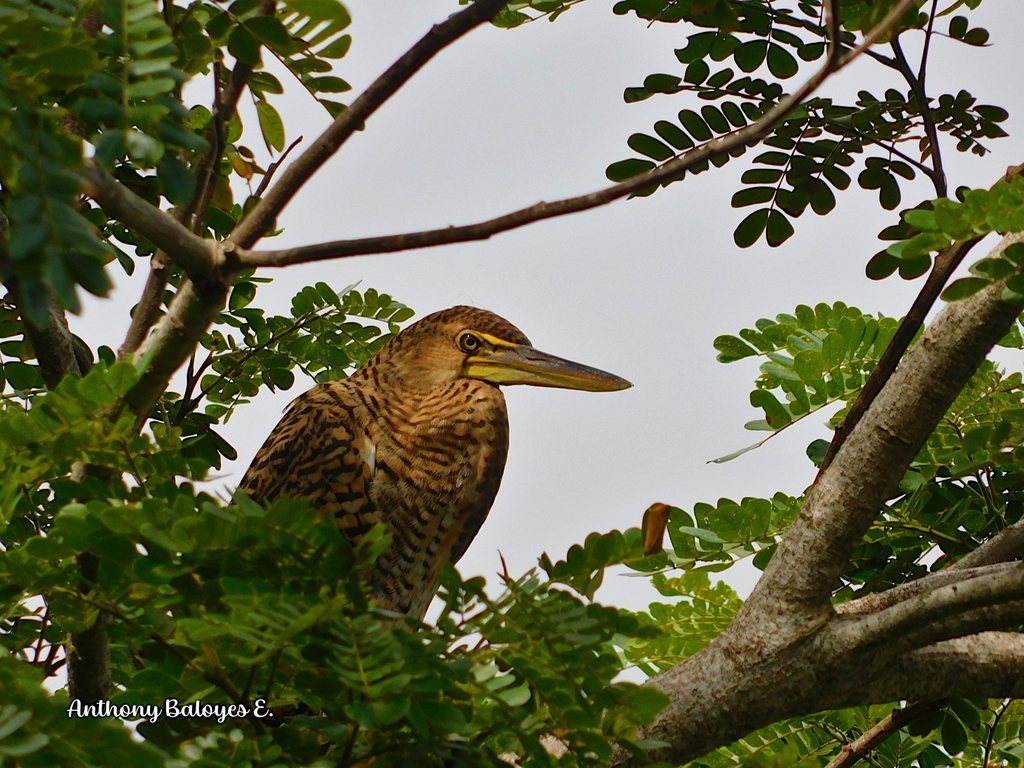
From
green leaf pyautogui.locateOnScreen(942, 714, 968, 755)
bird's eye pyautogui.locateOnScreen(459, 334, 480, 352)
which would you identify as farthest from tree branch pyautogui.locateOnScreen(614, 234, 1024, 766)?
bird's eye pyautogui.locateOnScreen(459, 334, 480, 352)

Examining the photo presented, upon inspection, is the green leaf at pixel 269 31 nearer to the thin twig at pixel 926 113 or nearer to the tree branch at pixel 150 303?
the tree branch at pixel 150 303

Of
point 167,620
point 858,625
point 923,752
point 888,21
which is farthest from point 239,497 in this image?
point 923,752

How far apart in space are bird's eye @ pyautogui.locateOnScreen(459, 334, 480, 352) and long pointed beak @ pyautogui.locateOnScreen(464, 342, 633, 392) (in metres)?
0.02

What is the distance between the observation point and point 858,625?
58.2 inches

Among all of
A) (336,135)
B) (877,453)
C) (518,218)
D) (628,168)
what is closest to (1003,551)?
(877,453)

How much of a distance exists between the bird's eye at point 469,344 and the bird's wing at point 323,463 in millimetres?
348

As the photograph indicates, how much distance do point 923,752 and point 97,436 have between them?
1.69 meters

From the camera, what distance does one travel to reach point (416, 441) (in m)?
2.35

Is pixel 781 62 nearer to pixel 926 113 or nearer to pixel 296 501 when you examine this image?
pixel 926 113

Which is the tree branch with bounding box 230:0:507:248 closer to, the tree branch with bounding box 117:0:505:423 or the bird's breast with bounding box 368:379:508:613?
the tree branch with bounding box 117:0:505:423

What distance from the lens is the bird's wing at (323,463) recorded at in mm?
2189

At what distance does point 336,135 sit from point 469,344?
59.3 inches

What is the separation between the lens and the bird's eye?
2627mm

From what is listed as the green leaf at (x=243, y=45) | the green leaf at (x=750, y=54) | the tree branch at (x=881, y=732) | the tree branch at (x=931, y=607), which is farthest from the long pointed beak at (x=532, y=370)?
the green leaf at (x=243, y=45)
